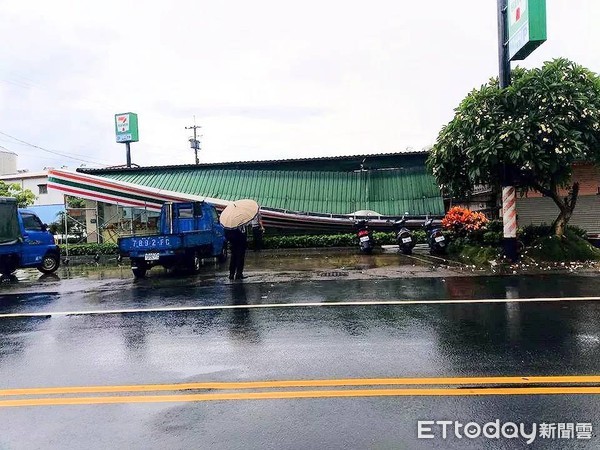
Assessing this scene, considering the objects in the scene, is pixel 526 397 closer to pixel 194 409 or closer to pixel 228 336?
pixel 194 409

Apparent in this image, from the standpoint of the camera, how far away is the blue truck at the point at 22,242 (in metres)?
14.1

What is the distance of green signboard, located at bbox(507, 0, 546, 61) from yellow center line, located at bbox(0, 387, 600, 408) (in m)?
9.17

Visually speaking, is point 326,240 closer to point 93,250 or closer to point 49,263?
point 93,250

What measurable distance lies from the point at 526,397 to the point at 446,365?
946 mm

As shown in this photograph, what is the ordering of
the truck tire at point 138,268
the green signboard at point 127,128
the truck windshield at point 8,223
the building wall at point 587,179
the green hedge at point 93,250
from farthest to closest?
the green signboard at point 127,128 → the green hedge at point 93,250 → the building wall at point 587,179 → the truck windshield at point 8,223 → the truck tire at point 138,268

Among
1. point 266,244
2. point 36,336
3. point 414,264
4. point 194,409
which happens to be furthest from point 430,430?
point 266,244

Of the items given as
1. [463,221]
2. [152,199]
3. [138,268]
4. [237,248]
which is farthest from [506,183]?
[152,199]

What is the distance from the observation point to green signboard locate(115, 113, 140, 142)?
3809cm

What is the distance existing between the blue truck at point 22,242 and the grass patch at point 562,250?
14.1m

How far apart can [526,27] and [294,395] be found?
10.4 metres

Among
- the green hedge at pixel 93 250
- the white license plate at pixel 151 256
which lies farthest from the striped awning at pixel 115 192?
the white license plate at pixel 151 256

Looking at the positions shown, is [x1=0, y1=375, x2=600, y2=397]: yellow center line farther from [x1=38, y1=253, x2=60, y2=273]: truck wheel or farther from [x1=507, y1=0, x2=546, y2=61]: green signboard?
→ [x1=38, y1=253, x2=60, y2=273]: truck wheel

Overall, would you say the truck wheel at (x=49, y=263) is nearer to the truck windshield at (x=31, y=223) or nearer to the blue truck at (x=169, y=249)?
the truck windshield at (x=31, y=223)

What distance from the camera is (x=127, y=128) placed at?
38281mm
